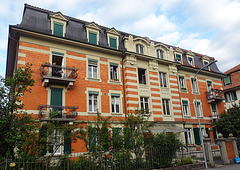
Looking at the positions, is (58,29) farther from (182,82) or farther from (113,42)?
(182,82)

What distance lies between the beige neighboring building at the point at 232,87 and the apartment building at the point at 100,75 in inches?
339

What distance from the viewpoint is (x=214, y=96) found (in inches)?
1022

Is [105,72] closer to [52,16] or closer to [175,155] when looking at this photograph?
[52,16]

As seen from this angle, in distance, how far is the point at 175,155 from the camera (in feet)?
44.3

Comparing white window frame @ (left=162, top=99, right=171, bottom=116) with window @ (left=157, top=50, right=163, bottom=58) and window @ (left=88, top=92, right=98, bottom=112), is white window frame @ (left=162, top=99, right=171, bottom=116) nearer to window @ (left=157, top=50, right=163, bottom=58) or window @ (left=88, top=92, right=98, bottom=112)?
window @ (left=157, top=50, right=163, bottom=58)

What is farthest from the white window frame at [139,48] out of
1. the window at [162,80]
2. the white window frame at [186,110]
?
the white window frame at [186,110]

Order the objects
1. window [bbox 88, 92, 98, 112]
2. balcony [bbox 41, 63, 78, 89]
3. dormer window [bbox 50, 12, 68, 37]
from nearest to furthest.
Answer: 1. balcony [bbox 41, 63, 78, 89]
2. dormer window [bbox 50, 12, 68, 37]
3. window [bbox 88, 92, 98, 112]

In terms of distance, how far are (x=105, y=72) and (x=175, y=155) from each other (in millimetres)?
10094

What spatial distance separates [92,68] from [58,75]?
3392mm

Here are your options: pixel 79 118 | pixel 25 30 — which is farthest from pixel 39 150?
pixel 25 30

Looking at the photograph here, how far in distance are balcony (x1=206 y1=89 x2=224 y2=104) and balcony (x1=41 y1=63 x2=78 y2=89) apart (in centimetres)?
1827

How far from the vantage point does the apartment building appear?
632 inches

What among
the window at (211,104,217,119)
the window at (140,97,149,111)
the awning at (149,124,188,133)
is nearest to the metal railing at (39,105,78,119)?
the window at (140,97,149,111)

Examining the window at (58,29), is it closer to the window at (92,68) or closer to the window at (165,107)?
the window at (92,68)
